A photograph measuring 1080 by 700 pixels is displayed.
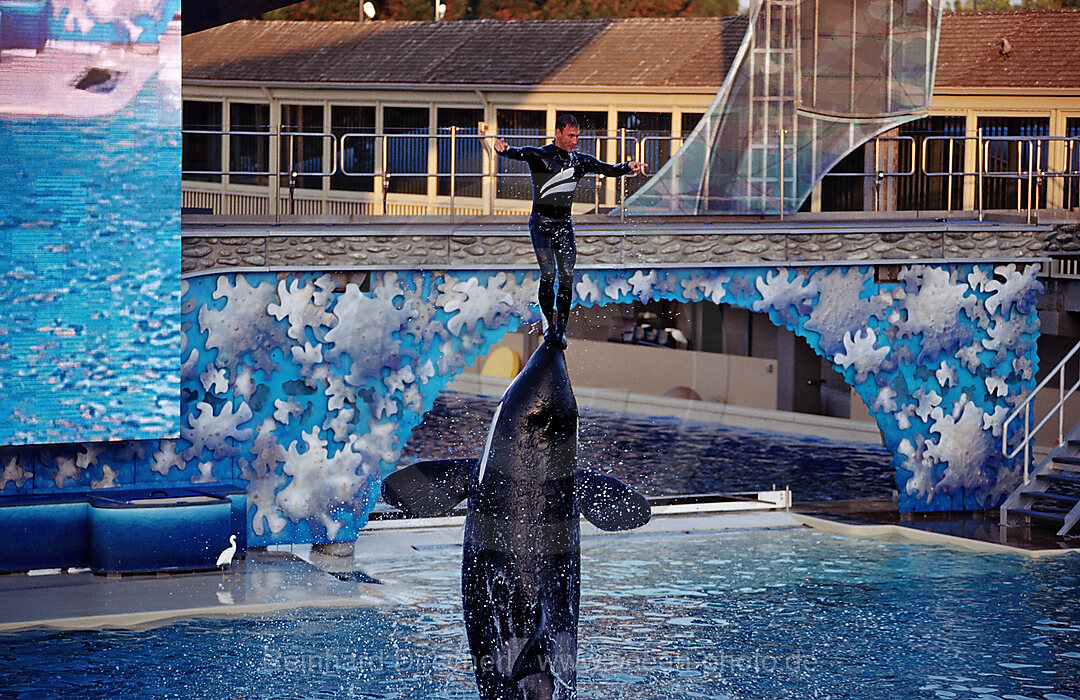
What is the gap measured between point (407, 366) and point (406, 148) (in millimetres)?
11062

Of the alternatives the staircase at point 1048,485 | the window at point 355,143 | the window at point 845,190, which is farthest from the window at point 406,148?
the staircase at point 1048,485

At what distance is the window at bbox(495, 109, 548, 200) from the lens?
22953 mm

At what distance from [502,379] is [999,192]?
34.2 ft

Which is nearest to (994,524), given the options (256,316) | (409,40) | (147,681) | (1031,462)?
(1031,462)

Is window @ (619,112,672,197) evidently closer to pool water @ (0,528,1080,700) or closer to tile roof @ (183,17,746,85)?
tile roof @ (183,17,746,85)

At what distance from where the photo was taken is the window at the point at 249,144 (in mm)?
27047

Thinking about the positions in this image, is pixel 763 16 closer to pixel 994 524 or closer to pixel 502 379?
pixel 994 524

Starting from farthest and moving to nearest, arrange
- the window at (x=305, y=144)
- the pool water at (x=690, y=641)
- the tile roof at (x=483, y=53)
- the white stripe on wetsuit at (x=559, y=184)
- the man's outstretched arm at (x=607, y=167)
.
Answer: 1. the window at (x=305, y=144)
2. the tile roof at (x=483, y=53)
3. the pool water at (x=690, y=641)
4. the man's outstretched arm at (x=607, y=167)
5. the white stripe on wetsuit at (x=559, y=184)

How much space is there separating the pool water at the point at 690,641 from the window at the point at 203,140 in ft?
48.5

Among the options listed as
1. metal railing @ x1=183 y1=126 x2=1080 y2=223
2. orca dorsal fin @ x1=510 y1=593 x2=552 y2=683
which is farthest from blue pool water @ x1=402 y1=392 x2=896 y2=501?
orca dorsal fin @ x1=510 y1=593 x2=552 y2=683

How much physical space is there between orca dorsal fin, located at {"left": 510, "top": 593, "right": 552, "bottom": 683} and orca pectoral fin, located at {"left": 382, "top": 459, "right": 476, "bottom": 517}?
24.0 inches

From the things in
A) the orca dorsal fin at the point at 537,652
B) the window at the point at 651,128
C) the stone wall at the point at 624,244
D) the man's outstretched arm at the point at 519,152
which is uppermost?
the window at the point at 651,128

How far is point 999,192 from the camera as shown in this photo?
2344 cm

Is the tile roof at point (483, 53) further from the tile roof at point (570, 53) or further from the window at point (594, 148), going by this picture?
the window at point (594, 148)
